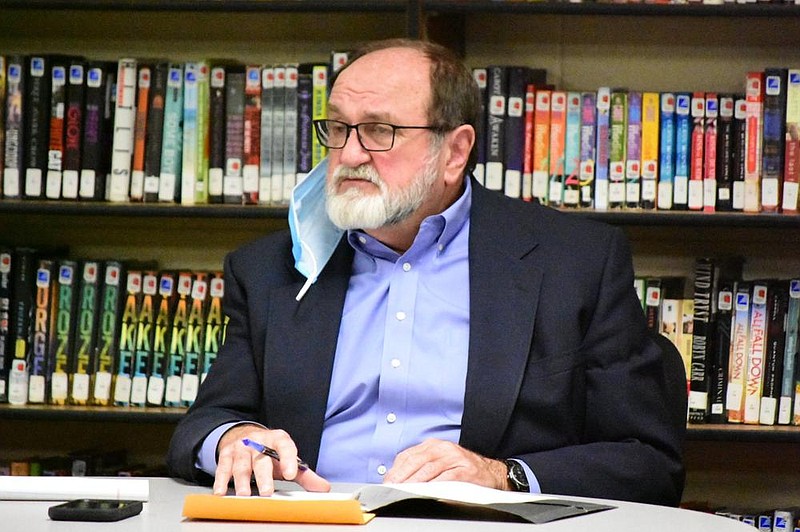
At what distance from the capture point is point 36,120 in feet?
9.02

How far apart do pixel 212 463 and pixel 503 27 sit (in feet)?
5.29

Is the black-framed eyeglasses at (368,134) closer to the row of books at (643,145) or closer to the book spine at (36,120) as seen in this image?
the row of books at (643,145)

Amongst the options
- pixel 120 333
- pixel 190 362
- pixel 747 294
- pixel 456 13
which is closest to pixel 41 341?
pixel 120 333

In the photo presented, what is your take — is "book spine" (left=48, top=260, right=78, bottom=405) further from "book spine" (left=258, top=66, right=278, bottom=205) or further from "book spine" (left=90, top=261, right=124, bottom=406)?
"book spine" (left=258, top=66, right=278, bottom=205)

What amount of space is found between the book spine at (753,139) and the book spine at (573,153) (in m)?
0.36

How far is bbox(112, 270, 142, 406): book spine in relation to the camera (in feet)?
9.00

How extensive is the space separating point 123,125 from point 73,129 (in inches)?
4.8

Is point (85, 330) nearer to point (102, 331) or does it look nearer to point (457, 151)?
point (102, 331)

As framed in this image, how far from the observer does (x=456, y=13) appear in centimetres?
277

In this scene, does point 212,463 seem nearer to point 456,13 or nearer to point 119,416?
point 119,416

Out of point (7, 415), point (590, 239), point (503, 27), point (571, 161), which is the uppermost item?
point (503, 27)

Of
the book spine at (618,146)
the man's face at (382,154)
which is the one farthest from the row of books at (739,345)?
the man's face at (382,154)

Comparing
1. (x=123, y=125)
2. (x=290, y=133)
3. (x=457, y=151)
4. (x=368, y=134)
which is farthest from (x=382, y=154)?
(x=123, y=125)

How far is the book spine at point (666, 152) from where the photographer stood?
2.59m
